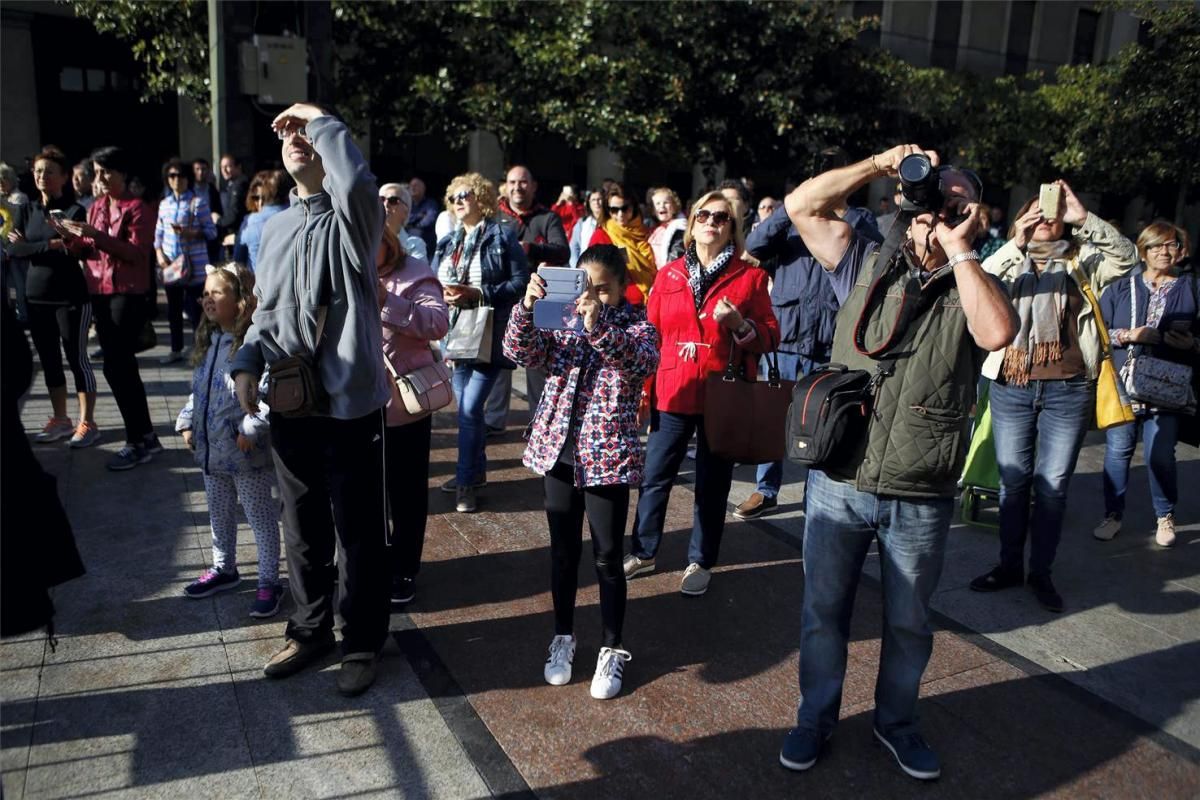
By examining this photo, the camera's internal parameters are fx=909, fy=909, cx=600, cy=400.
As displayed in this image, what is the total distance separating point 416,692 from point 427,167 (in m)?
20.4

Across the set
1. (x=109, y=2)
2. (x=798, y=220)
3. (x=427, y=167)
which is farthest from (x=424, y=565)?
(x=427, y=167)

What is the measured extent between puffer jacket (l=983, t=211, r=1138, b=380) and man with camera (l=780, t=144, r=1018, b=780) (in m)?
1.60

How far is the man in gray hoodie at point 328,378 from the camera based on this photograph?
323cm

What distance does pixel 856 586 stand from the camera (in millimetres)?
3102

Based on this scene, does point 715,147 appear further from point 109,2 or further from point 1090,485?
point 1090,485

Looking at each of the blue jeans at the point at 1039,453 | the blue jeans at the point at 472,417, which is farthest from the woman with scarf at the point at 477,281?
the blue jeans at the point at 1039,453

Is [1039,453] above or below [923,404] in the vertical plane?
below

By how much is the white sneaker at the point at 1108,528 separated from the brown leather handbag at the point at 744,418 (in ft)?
8.68

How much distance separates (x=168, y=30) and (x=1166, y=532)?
44.5ft

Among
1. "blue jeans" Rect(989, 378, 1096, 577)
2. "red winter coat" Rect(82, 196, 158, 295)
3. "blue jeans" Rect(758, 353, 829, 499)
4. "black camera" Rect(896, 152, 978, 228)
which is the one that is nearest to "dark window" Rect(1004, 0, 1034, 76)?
"blue jeans" Rect(758, 353, 829, 499)

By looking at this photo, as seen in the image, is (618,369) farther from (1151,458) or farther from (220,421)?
(1151,458)

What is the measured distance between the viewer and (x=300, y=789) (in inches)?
114

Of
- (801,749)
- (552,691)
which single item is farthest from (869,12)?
(801,749)

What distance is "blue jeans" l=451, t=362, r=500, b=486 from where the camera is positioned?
5.44 m
